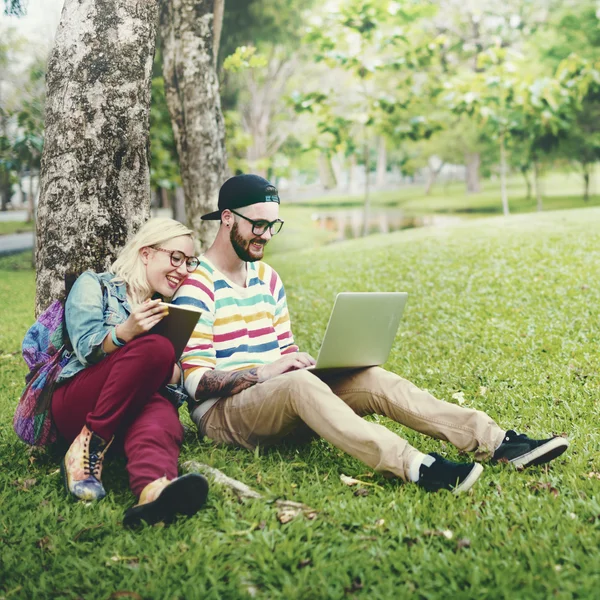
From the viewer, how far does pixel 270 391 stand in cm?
320

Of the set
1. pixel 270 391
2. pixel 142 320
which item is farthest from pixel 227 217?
pixel 270 391

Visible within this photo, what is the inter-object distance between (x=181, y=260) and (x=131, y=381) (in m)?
0.68

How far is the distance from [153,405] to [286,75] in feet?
73.4

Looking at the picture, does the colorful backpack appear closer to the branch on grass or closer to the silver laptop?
the branch on grass

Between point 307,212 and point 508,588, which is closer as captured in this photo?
point 508,588

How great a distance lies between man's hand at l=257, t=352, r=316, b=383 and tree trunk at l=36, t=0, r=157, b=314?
1.32m

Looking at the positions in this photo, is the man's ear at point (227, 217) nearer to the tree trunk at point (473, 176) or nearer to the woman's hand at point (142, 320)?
the woman's hand at point (142, 320)

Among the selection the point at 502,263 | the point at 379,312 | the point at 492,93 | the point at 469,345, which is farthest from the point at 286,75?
the point at 379,312

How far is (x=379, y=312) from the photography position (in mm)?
3346

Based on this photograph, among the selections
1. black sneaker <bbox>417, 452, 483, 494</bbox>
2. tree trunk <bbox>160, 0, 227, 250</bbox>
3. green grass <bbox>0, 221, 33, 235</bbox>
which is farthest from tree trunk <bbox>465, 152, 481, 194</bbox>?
black sneaker <bbox>417, 452, 483, 494</bbox>

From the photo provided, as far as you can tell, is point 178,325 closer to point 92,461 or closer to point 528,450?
point 92,461

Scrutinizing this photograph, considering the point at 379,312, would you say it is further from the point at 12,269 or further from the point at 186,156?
the point at 12,269

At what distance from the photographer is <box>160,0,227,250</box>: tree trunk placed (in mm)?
7145

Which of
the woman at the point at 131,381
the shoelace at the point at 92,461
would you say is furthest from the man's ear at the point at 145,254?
the shoelace at the point at 92,461
